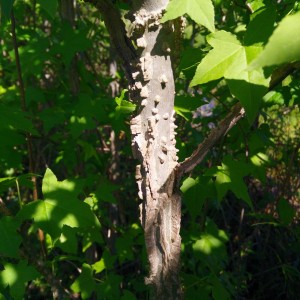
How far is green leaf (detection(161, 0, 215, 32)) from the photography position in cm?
82

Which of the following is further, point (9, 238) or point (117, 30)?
point (9, 238)

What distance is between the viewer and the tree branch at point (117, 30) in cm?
99

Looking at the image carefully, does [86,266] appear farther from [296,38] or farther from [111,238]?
[296,38]

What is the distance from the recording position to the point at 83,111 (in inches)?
67.6

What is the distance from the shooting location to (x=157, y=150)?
41.2 inches

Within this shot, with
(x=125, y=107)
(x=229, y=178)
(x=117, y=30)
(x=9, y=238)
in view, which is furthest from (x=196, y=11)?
(x=9, y=238)

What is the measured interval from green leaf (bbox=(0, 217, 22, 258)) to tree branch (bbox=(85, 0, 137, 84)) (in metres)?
0.55

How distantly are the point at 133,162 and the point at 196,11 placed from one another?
1908 mm

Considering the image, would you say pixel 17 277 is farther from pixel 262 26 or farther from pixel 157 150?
pixel 262 26

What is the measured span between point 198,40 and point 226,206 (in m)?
1.12

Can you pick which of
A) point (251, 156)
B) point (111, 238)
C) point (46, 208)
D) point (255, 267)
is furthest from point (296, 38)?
point (255, 267)

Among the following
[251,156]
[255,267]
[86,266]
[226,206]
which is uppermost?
[251,156]

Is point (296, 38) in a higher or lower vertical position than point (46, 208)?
higher

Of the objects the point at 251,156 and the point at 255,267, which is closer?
the point at 251,156
